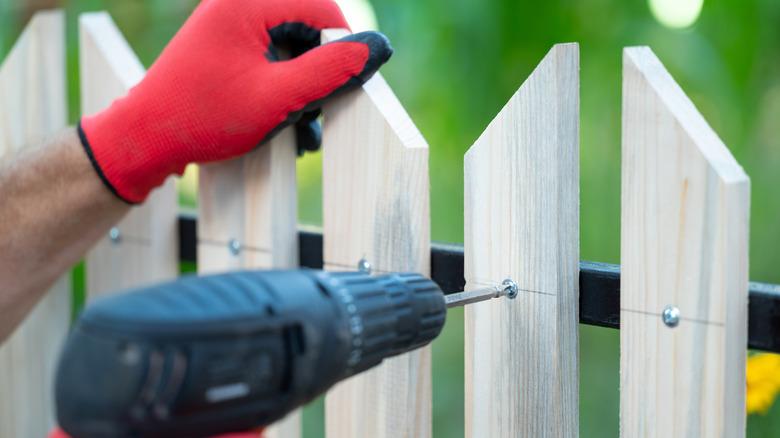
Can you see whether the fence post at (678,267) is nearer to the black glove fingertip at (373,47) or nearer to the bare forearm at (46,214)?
the black glove fingertip at (373,47)

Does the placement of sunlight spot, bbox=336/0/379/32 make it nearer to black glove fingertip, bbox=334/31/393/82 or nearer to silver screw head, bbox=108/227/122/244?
silver screw head, bbox=108/227/122/244

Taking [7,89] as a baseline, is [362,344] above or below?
below

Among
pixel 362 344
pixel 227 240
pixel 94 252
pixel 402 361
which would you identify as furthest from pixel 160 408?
pixel 94 252

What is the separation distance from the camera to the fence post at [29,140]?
1390 mm

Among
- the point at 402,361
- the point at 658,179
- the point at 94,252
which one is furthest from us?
the point at 94,252

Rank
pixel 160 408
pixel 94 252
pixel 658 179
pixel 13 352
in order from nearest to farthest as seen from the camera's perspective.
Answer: pixel 160 408
pixel 658 179
pixel 94 252
pixel 13 352

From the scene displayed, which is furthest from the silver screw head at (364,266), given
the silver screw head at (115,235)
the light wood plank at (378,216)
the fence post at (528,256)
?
the silver screw head at (115,235)

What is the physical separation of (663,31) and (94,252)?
1.07 m

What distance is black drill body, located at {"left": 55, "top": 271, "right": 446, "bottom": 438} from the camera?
0.55 meters

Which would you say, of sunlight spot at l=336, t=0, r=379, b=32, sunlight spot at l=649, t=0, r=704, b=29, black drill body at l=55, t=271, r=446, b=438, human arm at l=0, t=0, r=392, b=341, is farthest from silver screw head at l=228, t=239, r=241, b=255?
sunlight spot at l=649, t=0, r=704, b=29

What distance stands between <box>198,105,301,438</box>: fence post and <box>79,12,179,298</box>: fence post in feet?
0.36

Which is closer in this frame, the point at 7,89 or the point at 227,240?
the point at 227,240

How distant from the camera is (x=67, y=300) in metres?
1.44

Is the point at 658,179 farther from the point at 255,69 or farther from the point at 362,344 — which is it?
the point at 255,69
